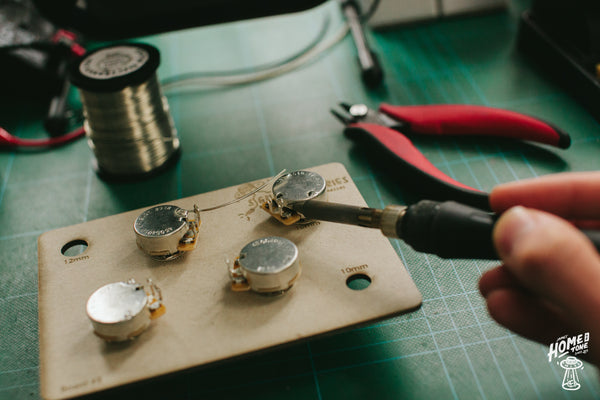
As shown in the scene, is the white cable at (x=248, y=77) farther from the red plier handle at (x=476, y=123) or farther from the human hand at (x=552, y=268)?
the human hand at (x=552, y=268)

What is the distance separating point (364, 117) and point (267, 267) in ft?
2.12

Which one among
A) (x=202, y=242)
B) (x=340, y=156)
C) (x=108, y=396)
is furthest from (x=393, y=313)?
(x=340, y=156)

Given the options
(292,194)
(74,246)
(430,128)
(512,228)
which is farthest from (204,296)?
(430,128)

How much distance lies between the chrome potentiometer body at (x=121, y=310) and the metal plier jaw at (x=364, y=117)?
72cm

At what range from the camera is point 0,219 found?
4.02ft

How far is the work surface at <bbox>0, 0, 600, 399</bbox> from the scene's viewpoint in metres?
0.83

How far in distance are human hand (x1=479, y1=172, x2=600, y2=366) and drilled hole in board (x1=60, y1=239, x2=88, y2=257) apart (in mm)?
748

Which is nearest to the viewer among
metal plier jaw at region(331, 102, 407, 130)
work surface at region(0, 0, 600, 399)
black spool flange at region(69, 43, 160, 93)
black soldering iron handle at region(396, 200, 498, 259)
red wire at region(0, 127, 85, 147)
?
black soldering iron handle at region(396, 200, 498, 259)

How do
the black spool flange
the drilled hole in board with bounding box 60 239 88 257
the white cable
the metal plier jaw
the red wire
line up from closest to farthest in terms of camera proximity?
the drilled hole in board with bounding box 60 239 88 257 < the black spool flange < the metal plier jaw < the red wire < the white cable

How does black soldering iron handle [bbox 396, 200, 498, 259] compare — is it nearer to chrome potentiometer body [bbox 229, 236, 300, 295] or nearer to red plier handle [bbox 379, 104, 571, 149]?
chrome potentiometer body [bbox 229, 236, 300, 295]

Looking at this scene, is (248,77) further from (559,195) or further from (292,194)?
(559,195)

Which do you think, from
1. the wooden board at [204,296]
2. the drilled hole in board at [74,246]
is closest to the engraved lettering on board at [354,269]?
the wooden board at [204,296]

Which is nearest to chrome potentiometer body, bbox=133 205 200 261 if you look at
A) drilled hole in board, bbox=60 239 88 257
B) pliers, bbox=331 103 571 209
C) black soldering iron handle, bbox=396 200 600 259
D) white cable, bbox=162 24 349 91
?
drilled hole in board, bbox=60 239 88 257

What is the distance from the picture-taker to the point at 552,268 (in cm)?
60
